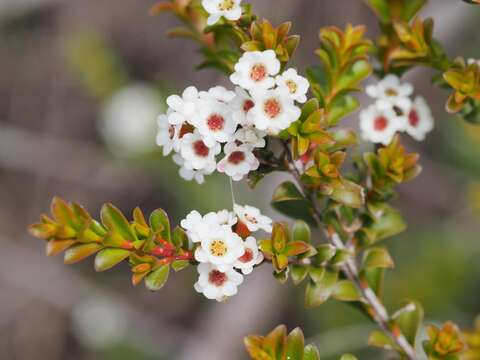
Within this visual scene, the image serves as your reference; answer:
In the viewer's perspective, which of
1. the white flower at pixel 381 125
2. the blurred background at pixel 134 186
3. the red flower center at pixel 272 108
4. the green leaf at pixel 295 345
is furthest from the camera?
the blurred background at pixel 134 186

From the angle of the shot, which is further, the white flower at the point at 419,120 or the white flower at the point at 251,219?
the white flower at the point at 419,120

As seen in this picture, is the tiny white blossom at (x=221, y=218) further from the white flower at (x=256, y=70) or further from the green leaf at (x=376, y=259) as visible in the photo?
the green leaf at (x=376, y=259)

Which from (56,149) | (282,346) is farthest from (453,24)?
(282,346)

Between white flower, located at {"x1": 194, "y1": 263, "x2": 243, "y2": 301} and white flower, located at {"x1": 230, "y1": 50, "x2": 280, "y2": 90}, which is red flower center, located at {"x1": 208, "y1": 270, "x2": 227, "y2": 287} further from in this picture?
white flower, located at {"x1": 230, "y1": 50, "x2": 280, "y2": 90}

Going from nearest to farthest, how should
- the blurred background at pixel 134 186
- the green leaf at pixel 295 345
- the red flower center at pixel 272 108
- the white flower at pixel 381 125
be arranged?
the red flower center at pixel 272 108 → the green leaf at pixel 295 345 → the white flower at pixel 381 125 → the blurred background at pixel 134 186

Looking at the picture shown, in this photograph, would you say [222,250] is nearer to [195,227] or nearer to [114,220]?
[195,227]

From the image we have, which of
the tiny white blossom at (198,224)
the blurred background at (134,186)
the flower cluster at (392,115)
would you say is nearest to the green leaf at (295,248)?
the tiny white blossom at (198,224)

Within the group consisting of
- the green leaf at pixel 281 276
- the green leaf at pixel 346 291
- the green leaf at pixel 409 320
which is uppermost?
the green leaf at pixel 281 276
